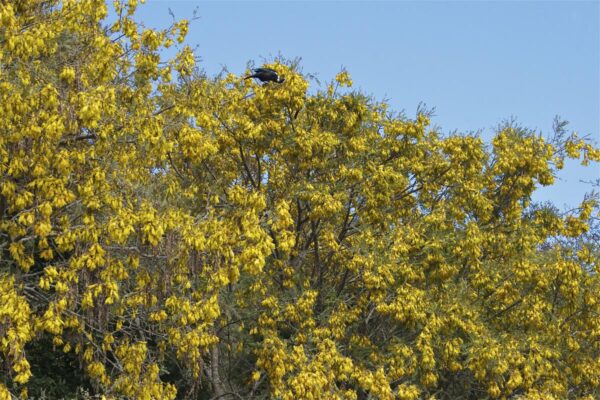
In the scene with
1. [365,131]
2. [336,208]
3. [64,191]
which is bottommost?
[64,191]

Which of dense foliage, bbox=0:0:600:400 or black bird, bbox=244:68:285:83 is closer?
dense foliage, bbox=0:0:600:400

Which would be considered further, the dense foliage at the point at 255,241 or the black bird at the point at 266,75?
the black bird at the point at 266,75

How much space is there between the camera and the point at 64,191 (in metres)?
12.1

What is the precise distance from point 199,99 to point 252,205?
7.11ft

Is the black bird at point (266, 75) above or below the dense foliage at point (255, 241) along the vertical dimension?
above

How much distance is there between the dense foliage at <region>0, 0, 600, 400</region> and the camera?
1265 centimetres

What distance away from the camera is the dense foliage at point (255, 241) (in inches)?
498

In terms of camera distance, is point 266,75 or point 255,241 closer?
point 255,241

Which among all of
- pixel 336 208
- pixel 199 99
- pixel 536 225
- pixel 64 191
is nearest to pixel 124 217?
pixel 64 191

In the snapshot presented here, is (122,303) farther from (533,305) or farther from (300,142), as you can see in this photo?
(533,305)

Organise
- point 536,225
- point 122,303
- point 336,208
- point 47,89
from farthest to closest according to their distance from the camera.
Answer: point 536,225, point 336,208, point 122,303, point 47,89

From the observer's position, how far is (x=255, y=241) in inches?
515

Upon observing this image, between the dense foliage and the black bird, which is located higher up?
the black bird

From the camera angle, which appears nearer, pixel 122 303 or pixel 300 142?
pixel 122 303
